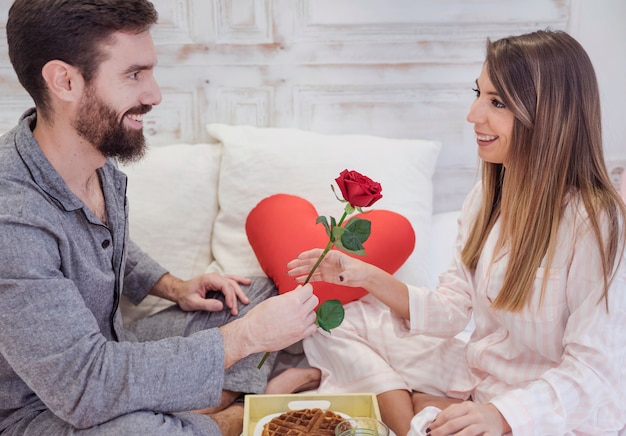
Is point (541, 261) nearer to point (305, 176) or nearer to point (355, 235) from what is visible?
point (355, 235)

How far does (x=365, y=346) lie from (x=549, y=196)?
58cm

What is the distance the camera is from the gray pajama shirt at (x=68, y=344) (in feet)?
3.76

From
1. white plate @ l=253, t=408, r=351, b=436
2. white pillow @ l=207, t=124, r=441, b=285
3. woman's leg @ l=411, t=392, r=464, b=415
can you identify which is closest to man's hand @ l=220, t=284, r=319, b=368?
white plate @ l=253, t=408, r=351, b=436

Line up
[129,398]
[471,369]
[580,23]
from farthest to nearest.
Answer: [580,23] → [471,369] → [129,398]

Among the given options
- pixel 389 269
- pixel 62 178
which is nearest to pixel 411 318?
pixel 389 269

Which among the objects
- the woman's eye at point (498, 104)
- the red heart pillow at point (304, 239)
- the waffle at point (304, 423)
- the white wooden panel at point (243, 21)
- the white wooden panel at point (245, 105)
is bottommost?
the waffle at point (304, 423)

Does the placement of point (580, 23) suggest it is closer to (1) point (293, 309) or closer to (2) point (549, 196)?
(2) point (549, 196)

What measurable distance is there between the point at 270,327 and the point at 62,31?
66cm

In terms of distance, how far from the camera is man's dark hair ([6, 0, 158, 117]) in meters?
1.22

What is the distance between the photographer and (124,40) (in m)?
1.30

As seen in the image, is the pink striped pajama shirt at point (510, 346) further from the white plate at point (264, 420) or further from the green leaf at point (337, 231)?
the green leaf at point (337, 231)

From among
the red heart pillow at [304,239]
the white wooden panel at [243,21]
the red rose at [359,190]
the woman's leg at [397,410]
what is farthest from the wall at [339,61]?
the red rose at [359,190]

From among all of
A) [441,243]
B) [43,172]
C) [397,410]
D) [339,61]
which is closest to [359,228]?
[397,410]

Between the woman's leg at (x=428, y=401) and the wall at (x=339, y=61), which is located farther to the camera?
the wall at (x=339, y=61)
